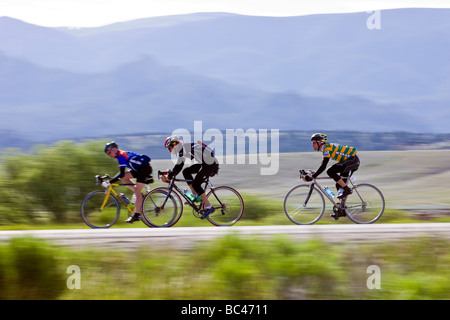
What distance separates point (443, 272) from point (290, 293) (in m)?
1.85

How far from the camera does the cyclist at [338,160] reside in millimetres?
10180

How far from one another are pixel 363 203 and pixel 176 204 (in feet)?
10.8

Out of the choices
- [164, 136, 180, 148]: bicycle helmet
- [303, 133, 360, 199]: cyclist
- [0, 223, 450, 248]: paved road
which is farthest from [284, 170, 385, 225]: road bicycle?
[164, 136, 180, 148]: bicycle helmet

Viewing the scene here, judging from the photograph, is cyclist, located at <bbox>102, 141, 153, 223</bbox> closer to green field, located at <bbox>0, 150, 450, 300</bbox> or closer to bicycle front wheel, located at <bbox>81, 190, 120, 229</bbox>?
bicycle front wheel, located at <bbox>81, 190, 120, 229</bbox>

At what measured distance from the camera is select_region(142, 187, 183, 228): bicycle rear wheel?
10148mm

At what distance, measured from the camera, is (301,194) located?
10820 millimetres

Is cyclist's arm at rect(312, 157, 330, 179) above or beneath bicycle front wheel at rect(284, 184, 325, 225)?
above

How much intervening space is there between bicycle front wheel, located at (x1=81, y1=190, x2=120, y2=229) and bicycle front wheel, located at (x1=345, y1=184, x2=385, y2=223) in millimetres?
4032

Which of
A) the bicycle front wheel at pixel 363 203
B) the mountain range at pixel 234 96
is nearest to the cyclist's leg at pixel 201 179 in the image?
the bicycle front wheel at pixel 363 203

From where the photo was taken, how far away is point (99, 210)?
10195mm

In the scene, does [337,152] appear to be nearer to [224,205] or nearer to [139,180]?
[224,205]

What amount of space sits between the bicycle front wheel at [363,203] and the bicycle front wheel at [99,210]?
403 centimetres

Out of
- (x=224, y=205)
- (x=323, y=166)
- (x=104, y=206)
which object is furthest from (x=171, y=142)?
(x=323, y=166)

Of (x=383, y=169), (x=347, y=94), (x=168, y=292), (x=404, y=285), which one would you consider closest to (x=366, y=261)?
(x=404, y=285)
